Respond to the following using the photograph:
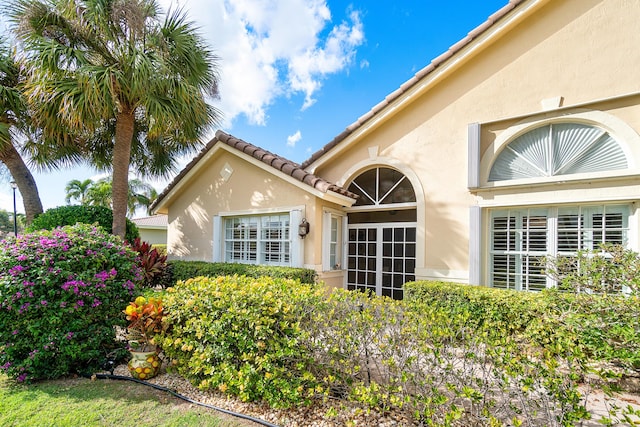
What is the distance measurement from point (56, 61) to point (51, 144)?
13.6 feet

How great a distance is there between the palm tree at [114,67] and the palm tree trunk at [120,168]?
3 cm

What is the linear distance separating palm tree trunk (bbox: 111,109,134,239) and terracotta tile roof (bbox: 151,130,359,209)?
222 cm

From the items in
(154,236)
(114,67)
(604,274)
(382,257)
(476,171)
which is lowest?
(154,236)

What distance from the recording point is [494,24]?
8.32 meters

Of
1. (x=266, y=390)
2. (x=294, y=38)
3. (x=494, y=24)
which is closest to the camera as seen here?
(x=266, y=390)

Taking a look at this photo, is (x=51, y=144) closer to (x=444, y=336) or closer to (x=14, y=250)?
(x=14, y=250)

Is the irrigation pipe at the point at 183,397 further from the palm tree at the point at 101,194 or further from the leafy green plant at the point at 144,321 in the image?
the palm tree at the point at 101,194

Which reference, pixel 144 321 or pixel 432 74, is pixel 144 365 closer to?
pixel 144 321

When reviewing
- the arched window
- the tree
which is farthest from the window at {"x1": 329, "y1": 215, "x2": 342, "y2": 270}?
the tree

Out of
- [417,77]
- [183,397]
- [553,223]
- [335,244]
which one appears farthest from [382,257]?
[183,397]

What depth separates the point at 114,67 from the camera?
9586mm

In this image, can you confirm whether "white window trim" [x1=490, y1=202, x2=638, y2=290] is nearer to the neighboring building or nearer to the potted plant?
the potted plant

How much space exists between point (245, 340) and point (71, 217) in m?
10.9

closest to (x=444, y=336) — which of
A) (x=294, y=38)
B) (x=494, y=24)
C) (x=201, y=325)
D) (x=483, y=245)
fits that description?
(x=201, y=325)
